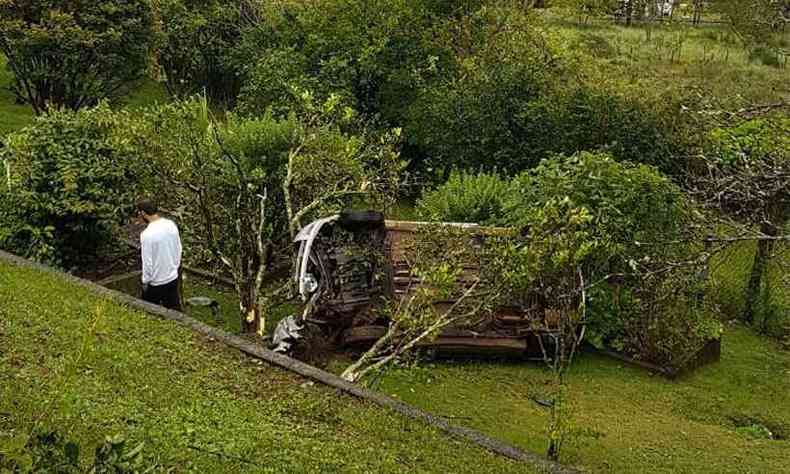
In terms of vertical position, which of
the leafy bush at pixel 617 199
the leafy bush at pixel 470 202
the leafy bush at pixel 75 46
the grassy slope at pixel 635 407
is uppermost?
the leafy bush at pixel 75 46

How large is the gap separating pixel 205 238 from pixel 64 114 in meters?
2.79

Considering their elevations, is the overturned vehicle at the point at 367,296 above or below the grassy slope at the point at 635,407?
above

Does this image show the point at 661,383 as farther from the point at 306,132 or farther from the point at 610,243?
the point at 306,132

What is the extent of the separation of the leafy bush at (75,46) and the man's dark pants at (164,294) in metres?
8.27

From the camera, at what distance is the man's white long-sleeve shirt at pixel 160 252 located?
357 inches

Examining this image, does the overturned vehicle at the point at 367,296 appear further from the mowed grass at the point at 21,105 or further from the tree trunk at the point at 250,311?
the mowed grass at the point at 21,105

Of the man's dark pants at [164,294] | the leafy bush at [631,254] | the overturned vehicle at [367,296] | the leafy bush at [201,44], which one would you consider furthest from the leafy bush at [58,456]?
the leafy bush at [201,44]

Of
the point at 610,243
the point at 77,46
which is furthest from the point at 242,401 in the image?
the point at 77,46

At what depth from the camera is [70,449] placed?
9.09 feet

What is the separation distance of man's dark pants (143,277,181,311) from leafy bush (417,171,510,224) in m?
4.03

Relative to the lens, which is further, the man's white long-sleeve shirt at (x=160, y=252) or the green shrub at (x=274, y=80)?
the green shrub at (x=274, y=80)

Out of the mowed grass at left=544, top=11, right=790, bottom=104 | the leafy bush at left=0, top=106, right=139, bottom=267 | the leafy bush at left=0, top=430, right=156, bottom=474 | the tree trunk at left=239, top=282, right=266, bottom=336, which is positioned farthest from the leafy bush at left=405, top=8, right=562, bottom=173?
the leafy bush at left=0, top=430, right=156, bottom=474

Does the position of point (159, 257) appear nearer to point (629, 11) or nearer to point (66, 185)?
point (66, 185)

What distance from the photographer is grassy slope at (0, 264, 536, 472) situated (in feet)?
19.7
